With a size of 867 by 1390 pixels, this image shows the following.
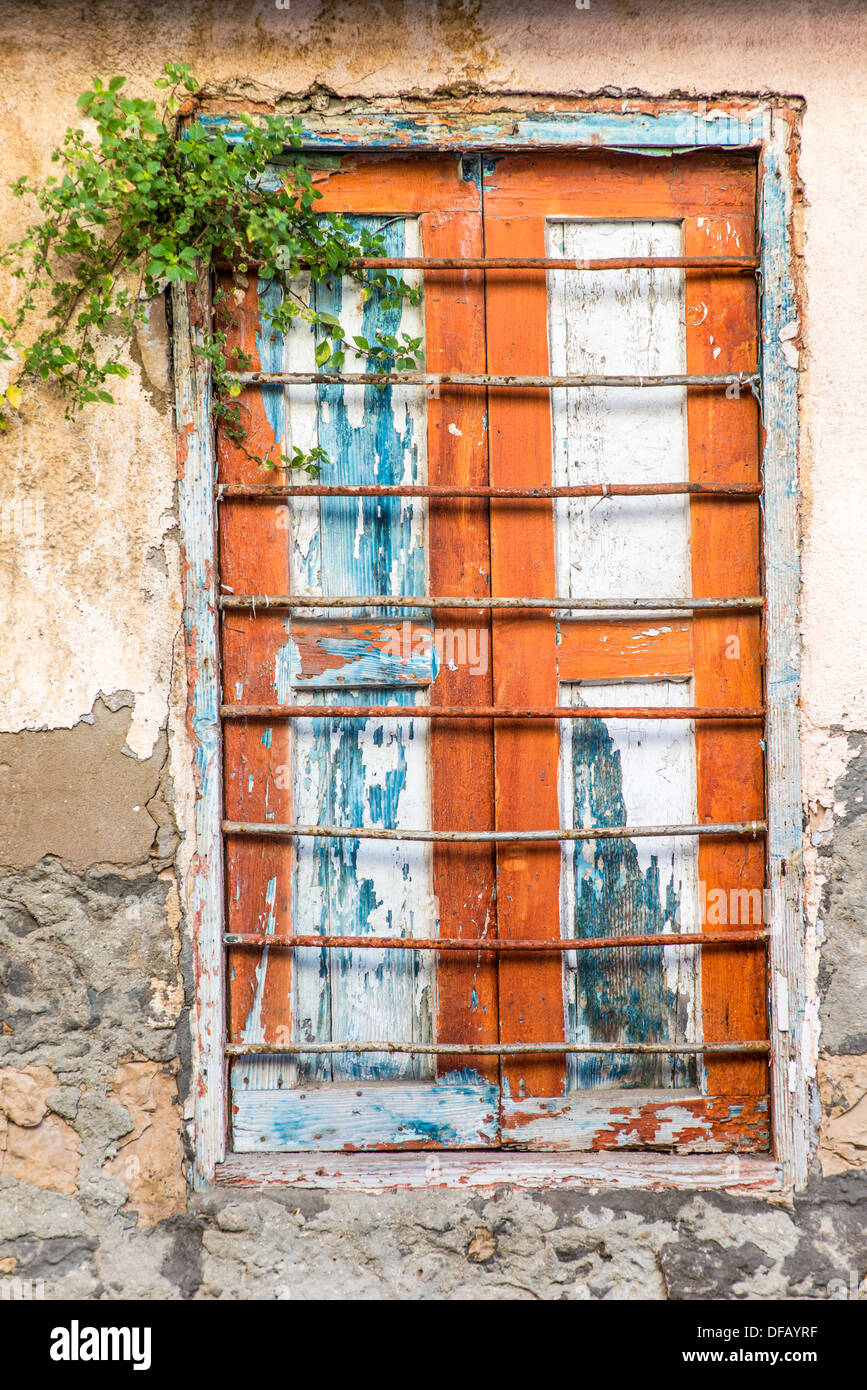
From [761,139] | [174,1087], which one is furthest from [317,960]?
[761,139]

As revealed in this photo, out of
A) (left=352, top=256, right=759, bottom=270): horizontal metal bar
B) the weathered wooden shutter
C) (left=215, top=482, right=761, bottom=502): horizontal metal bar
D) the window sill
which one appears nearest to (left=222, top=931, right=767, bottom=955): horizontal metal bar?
the weathered wooden shutter

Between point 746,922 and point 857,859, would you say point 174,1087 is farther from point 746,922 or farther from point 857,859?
point 857,859

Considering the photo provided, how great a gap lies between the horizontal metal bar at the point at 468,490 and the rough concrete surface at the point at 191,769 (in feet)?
0.44

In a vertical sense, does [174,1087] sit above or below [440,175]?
below

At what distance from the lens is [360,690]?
1831mm

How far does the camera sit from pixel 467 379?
1767 millimetres

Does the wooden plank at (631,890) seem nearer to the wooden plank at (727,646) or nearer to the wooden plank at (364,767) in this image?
the wooden plank at (727,646)

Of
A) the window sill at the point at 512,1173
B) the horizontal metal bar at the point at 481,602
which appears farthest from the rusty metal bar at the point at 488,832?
the window sill at the point at 512,1173

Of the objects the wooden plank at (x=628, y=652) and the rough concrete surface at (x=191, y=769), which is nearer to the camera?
the rough concrete surface at (x=191, y=769)

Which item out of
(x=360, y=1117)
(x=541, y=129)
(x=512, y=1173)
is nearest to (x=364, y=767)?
(x=360, y=1117)

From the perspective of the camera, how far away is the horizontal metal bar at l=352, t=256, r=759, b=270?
1.76 m

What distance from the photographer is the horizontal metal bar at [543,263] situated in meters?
1.76

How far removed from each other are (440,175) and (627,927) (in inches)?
62.7

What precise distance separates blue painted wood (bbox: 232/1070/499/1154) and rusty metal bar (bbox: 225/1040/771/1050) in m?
0.09
